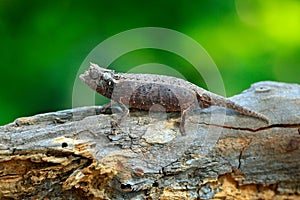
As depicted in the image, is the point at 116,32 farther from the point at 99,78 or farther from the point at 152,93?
the point at 152,93

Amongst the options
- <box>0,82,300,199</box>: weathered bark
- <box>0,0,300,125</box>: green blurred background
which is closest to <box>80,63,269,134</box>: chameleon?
<box>0,82,300,199</box>: weathered bark

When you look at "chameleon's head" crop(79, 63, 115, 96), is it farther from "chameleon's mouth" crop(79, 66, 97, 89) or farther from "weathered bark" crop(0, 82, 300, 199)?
"weathered bark" crop(0, 82, 300, 199)

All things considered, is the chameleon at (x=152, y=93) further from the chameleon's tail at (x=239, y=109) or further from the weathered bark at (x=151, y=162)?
the weathered bark at (x=151, y=162)

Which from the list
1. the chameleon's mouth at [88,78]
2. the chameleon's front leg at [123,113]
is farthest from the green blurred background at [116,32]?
the chameleon's front leg at [123,113]

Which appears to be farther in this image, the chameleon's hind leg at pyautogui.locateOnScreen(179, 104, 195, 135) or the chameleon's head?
the chameleon's head

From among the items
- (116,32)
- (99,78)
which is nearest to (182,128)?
(99,78)
